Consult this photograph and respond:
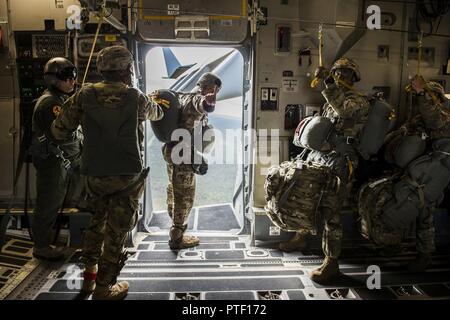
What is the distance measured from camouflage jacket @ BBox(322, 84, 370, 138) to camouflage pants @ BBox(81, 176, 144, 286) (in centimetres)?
210

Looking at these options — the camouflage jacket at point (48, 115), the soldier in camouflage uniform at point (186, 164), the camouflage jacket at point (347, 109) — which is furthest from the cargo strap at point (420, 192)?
the camouflage jacket at point (48, 115)

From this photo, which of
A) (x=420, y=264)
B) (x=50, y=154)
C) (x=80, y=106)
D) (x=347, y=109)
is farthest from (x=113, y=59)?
(x=420, y=264)

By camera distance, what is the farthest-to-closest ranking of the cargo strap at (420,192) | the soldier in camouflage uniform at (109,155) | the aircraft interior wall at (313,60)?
the aircraft interior wall at (313,60)
the cargo strap at (420,192)
the soldier in camouflage uniform at (109,155)

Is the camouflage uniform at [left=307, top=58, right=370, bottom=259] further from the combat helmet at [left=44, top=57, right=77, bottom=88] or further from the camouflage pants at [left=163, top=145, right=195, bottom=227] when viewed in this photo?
the combat helmet at [left=44, top=57, right=77, bottom=88]

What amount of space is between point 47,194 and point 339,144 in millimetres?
3206

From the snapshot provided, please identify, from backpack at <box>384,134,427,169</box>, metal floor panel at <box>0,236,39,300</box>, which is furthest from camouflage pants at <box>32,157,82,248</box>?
backpack at <box>384,134,427,169</box>

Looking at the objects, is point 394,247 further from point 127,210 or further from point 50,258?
point 50,258

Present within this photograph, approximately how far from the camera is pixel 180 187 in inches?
173

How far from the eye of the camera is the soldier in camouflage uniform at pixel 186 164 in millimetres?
4223

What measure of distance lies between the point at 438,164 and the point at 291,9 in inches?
95.6

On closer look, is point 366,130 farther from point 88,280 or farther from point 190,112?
point 88,280

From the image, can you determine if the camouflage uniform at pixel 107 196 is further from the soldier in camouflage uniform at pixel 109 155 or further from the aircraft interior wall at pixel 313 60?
the aircraft interior wall at pixel 313 60

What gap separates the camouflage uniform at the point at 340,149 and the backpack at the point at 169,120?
170cm

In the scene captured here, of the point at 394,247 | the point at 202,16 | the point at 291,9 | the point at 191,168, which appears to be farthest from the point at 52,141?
the point at 394,247
